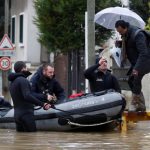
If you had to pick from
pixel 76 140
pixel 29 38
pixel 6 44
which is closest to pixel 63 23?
pixel 6 44

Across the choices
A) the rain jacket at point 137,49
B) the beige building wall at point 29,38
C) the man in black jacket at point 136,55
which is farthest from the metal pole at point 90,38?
the beige building wall at point 29,38

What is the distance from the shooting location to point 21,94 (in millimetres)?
13445

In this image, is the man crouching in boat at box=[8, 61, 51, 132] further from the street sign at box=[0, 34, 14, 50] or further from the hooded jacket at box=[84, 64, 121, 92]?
the street sign at box=[0, 34, 14, 50]

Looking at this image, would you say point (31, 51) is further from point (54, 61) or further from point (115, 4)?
point (115, 4)

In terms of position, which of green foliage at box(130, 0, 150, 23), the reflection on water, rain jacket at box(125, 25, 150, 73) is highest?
green foliage at box(130, 0, 150, 23)

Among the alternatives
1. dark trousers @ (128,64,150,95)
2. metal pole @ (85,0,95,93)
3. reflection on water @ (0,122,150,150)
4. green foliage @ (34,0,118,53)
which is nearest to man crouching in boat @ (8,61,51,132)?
reflection on water @ (0,122,150,150)

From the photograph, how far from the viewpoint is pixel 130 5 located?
91.1ft

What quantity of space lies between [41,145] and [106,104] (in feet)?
8.37

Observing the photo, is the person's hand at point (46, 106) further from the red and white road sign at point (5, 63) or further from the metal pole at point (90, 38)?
the red and white road sign at point (5, 63)

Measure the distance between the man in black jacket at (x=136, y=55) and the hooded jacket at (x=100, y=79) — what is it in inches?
24.8

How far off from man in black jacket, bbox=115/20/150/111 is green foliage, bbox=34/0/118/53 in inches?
476

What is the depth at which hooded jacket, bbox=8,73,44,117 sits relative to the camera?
43.6ft

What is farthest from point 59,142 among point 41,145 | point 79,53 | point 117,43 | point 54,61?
point 54,61

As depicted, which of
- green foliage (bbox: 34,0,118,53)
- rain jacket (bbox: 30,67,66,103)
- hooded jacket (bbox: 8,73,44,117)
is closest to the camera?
hooded jacket (bbox: 8,73,44,117)
